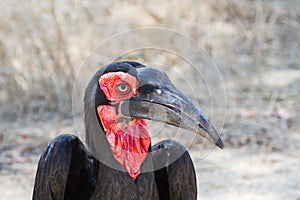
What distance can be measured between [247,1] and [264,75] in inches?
58.5

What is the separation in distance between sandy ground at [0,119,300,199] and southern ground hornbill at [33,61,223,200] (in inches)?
76.9

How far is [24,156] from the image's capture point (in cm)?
616

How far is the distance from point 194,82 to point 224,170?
4.82ft

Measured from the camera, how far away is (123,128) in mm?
3449

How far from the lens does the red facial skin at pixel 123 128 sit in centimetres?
338

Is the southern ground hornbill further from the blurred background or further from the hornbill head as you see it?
the blurred background

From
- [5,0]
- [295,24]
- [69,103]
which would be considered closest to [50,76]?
[69,103]

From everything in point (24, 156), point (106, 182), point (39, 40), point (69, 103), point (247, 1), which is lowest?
point (106, 182)

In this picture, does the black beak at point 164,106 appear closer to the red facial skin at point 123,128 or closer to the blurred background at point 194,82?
the red facial skin at point 123,128

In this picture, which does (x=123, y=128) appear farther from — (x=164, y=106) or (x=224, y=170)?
(x=224, y=170)

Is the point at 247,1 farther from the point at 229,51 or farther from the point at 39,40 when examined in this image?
the point at 39,40

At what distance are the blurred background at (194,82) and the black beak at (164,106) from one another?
217cm

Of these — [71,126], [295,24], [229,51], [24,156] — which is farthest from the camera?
[295,24]

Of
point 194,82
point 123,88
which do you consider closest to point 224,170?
point 194,82
